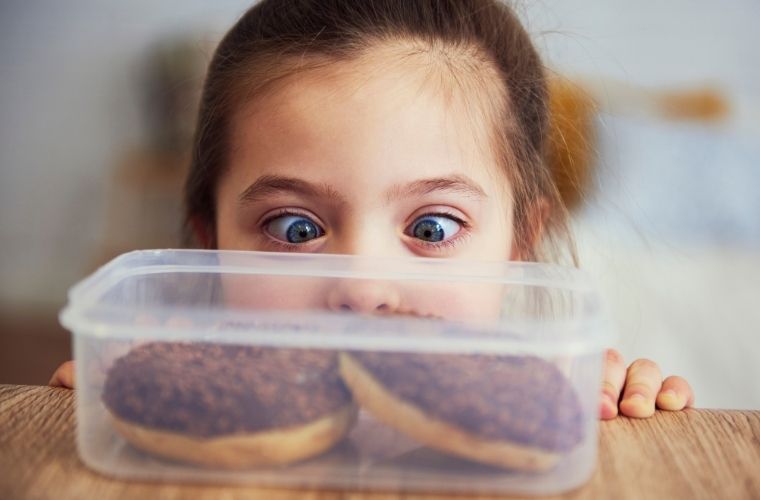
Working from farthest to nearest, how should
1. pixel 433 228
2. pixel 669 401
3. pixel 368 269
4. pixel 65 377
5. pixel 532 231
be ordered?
1. pixel 532 231
2. pixel 433 228
3. pixel 65 377
4. pixel 669 401
5. pixel 368 269

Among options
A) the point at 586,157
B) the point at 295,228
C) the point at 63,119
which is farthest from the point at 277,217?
the point at 63,119

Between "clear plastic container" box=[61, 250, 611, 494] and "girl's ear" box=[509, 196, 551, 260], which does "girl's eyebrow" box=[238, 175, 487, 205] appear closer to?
"girl's ear" box=[509, 196, 551, 260]

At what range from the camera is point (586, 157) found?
1877 millimetres

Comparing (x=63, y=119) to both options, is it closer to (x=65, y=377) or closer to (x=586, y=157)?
(x=586, y=157)

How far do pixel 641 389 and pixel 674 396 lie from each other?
0.04 metres

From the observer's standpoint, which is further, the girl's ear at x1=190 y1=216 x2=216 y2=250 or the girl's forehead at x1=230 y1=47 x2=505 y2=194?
the girl's ear at x1=190 y1=216 x2=216 y2=250

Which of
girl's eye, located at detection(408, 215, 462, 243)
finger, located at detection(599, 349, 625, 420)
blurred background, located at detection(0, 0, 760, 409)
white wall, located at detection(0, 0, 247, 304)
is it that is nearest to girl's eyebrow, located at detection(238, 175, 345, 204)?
girl's eye, located at detection(408, 215, 462, 243)

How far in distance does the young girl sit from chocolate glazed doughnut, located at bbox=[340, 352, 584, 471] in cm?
31

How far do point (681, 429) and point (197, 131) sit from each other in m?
0.81

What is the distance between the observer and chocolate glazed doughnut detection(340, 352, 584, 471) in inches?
20.4

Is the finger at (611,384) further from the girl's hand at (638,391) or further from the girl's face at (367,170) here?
the girl's face at (367,170)

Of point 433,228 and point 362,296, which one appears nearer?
point 362,296

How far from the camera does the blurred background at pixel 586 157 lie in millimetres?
2279

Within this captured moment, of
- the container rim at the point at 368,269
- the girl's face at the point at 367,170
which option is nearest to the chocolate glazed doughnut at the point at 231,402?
the container rim at the point at 368,269
